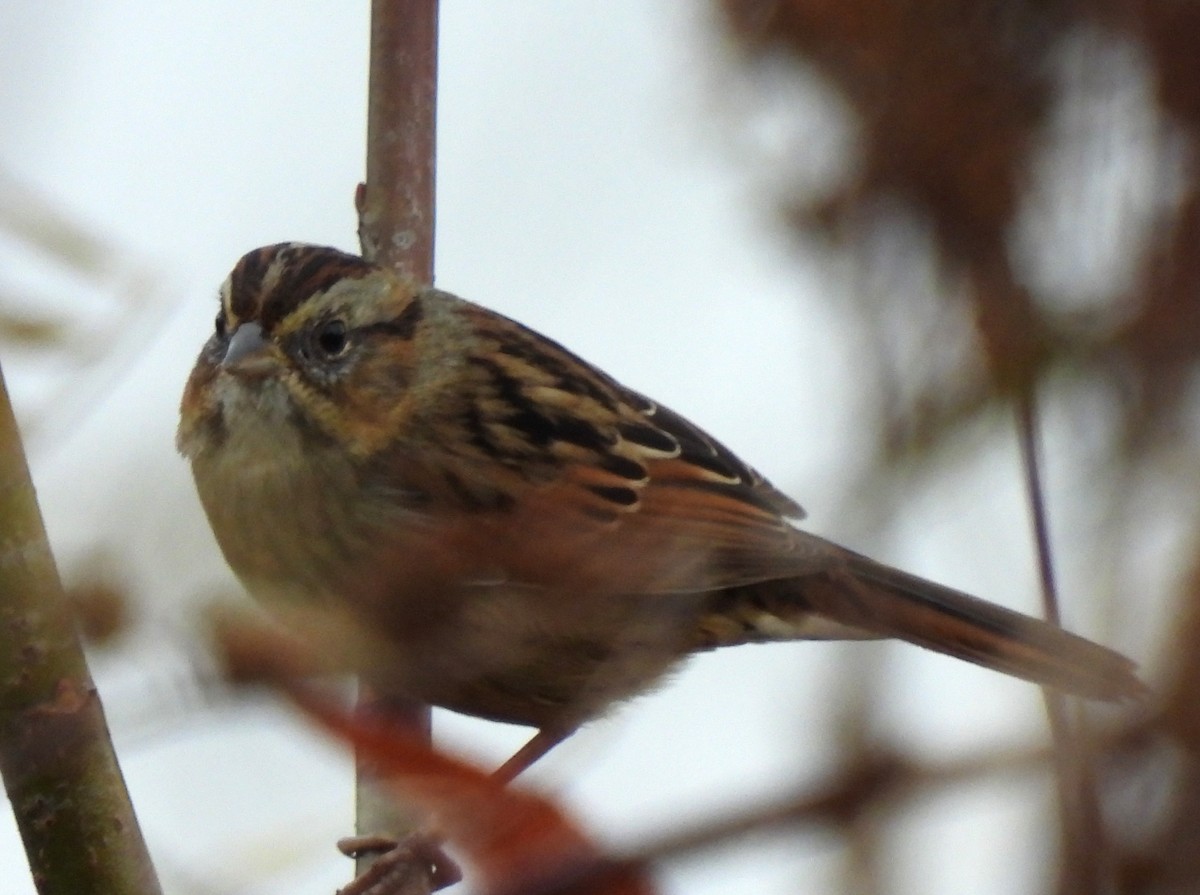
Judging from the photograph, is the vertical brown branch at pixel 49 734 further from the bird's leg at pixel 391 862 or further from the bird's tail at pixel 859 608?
the bird's tail at pixel 859 608

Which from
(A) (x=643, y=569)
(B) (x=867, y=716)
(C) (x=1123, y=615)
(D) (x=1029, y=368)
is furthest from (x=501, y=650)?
(B) (x=867, y=716)

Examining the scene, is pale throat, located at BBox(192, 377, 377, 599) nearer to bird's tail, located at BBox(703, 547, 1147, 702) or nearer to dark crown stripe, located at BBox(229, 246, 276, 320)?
dark crown stripe, located at BBox(229, 246, 276, 320)

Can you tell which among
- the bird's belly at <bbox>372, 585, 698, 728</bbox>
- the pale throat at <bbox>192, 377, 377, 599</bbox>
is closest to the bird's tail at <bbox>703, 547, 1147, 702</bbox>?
the bird's belly at <bbox>372, 585, 698, 728</bbox>

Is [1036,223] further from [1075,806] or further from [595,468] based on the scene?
[595,468]

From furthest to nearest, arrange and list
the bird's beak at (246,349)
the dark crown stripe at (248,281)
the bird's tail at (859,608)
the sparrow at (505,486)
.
→ the bird's tail at (859,608)
the dark crown stripe at (248,281)
the bird's beak at (246,349)
the sparrow at (505,486)

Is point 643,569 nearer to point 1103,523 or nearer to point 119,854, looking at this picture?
point 119,854

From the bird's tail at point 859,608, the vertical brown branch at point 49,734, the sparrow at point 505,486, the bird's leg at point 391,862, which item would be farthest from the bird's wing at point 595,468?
the vertical brown branch at point 49,734
